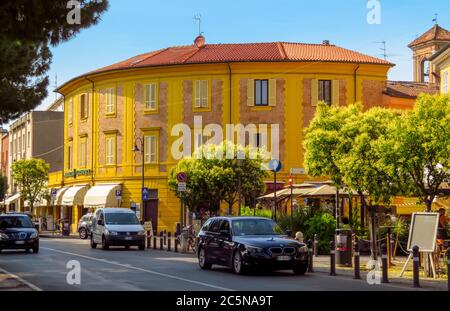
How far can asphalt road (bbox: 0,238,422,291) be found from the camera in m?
17.6

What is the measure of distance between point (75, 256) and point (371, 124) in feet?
39.5

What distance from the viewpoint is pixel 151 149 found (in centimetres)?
5844

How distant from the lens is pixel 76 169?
66.8 metres

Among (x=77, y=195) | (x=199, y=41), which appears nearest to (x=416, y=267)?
(x=199, y=41)

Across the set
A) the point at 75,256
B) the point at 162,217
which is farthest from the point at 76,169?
the point at 75,256

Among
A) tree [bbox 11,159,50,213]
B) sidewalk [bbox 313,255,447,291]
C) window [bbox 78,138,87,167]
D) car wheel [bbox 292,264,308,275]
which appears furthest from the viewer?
tree [bbox 11,159,50,213]

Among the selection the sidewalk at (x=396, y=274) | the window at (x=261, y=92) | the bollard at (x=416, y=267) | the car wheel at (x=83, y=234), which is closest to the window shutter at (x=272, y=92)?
the window at (x=261, y=92)

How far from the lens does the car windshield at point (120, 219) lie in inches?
1462

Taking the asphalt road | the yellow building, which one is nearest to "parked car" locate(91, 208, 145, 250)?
the asphalt road

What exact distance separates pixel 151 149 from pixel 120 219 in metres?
21.2

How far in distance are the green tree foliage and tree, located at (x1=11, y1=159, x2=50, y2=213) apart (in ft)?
99.9

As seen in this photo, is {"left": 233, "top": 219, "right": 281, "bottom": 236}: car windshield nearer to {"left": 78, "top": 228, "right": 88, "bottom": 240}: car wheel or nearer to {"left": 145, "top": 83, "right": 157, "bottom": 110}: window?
{"left": 78, "top": 228, "right": 88, "bottom": 240}: car wheel

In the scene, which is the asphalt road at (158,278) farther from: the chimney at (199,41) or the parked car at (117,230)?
the chimney at (199,41)
